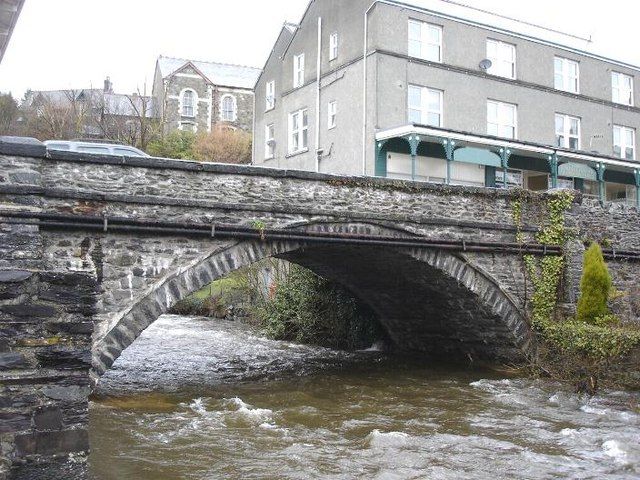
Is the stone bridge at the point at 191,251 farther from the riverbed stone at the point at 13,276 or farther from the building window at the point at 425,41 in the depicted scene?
the building window at the point at 425,41

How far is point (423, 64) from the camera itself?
25.1m

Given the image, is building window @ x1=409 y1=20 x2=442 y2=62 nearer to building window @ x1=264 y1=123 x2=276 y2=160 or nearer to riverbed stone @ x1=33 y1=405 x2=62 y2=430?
building window @ x1=264 y1=123 x2=276 y2=160

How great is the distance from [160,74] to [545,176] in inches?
1338

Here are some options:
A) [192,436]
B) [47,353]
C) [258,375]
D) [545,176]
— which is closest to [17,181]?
[192,436]

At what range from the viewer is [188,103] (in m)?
50.6

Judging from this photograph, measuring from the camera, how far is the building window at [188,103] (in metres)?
50.4

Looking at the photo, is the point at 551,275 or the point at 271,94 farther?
the point at 271,94

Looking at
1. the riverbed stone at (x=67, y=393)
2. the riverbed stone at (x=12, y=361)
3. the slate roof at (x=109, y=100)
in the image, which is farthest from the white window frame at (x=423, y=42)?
the slate roof at (x=109, y=100)

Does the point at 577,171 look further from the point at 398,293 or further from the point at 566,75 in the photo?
the point at 398,293

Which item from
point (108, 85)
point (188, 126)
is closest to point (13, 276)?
point (188, 126)

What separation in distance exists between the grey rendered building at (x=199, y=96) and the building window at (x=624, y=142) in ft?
91.0

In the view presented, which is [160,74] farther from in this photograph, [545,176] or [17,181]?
[17,181]

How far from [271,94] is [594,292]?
20520 millimetres

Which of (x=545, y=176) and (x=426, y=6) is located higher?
(x=426, y=6)
